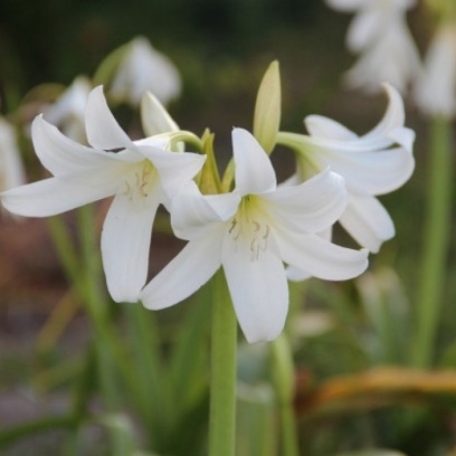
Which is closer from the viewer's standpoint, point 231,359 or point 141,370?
point 231,359

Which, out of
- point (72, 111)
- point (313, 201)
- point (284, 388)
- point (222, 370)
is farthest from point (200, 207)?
point (72, 111)

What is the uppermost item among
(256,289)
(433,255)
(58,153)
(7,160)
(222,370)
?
(58,153)

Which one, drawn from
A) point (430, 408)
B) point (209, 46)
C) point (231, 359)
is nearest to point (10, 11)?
point (209, 46)

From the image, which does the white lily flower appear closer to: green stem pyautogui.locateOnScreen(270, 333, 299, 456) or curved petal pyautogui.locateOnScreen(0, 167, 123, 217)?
curved petal pyautogui.locateOnScreen(0, 167, 123, 217)

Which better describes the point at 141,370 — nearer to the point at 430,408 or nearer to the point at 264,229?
the point at 430,408

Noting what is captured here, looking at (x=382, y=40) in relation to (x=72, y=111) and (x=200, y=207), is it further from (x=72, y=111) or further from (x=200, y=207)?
(x=200, y=207)

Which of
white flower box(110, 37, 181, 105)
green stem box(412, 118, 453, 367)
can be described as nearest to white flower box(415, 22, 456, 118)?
green stem box(412, 118, 453, 367)

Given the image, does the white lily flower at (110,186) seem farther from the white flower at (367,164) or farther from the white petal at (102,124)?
the white flower at (367,164)

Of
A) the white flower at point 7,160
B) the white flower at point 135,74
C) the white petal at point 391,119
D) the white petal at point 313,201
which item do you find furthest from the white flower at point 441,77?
the white petal at point 313,201
